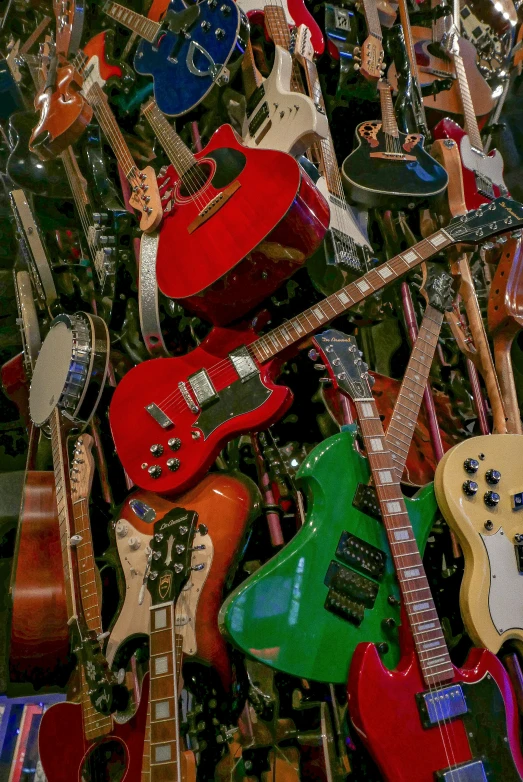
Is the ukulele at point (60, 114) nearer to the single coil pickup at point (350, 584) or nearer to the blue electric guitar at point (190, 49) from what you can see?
the blue electric guitar at point (190, 49)

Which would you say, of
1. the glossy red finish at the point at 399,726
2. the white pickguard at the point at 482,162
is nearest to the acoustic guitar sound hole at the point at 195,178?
the white pickguard at the point at 482,162

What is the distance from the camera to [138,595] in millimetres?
1527

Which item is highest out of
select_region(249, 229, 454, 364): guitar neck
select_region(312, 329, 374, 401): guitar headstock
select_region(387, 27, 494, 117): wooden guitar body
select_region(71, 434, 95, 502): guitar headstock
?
select_region(387, 27, 494, 117): wooden guitar body

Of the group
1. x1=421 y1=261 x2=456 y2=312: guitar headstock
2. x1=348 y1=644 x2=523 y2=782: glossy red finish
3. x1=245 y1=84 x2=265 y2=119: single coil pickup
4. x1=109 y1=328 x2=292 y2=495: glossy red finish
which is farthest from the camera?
x1=245 y1=84 x2=265 y2=119: single coil pickup

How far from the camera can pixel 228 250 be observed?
160cm

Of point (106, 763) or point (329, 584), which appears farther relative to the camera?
point (106, 763)

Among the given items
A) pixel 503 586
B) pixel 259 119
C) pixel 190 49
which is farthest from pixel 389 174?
pixel 503 586

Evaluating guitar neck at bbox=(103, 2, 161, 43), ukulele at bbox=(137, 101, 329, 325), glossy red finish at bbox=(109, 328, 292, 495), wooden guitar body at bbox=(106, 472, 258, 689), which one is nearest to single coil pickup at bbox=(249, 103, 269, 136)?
ukulele at bbox=(137, 101, 329, 325)

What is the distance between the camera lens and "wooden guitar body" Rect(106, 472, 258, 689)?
140 centimetres

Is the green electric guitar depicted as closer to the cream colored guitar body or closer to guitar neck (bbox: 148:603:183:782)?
the cream colored guitar body

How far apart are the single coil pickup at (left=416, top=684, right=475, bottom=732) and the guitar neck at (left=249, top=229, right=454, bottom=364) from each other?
81cm

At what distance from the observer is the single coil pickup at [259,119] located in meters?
1.82

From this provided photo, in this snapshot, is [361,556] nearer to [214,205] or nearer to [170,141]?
[214,205]

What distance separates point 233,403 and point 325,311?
328 mm
